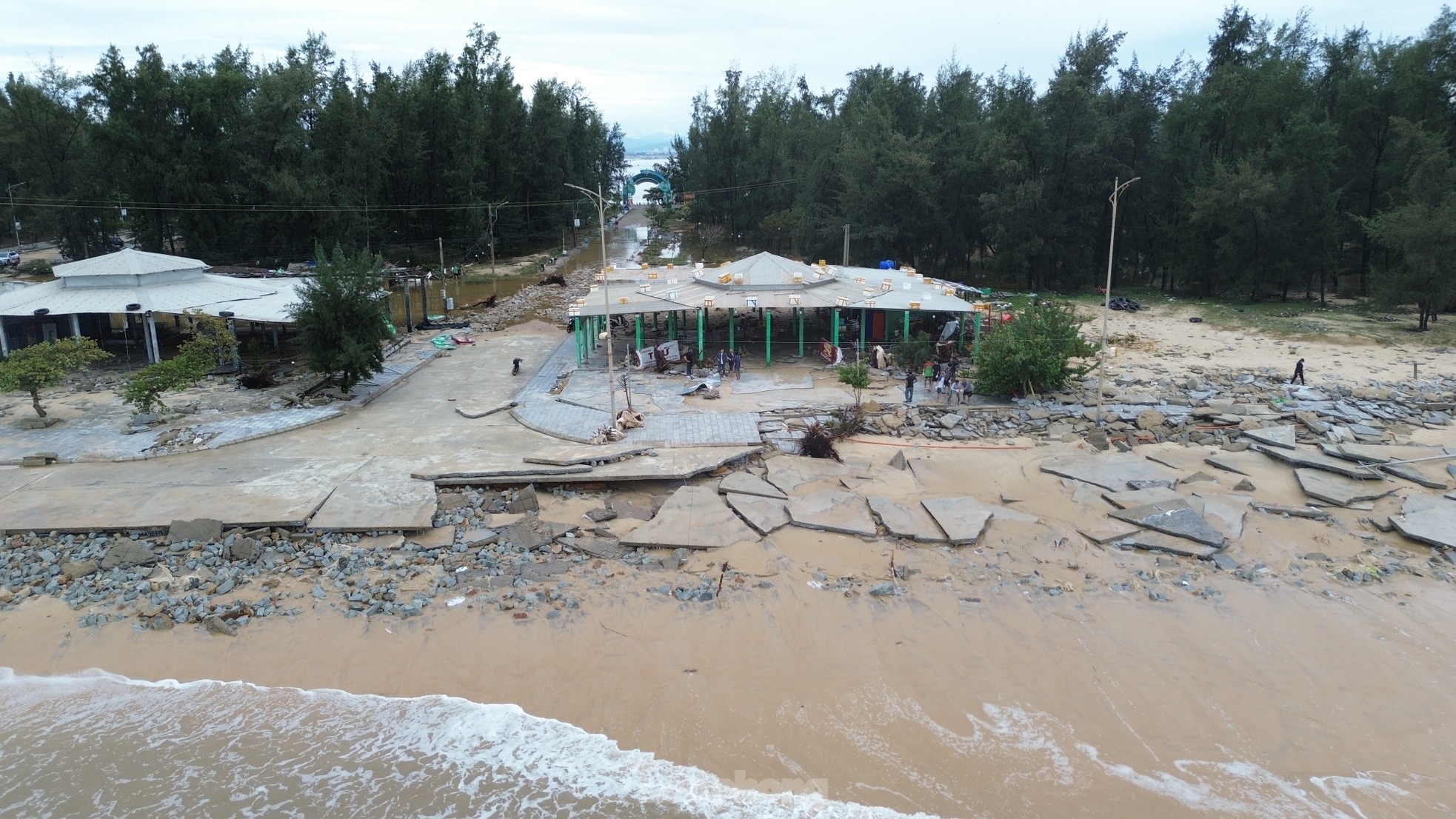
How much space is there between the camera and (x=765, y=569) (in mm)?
13062

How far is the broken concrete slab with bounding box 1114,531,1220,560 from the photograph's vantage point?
1352cm

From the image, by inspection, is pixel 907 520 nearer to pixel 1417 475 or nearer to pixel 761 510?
pixel 761 510

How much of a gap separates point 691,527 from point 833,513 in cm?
252

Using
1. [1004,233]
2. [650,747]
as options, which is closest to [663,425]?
[650,747]

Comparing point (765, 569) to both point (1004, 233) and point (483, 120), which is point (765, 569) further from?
point (483, 120)

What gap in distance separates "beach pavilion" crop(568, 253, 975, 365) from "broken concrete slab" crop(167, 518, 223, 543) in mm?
12210

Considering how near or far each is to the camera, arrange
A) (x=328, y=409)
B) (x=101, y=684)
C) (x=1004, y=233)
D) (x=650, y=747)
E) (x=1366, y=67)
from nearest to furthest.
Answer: (x=650, y=747) → (x=101, y=684) → (x=328, y=409) → (x=1366, y=67) → (x=1004, y=233)

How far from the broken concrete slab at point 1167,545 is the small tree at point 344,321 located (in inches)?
698

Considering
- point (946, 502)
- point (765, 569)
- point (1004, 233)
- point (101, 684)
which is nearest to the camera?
point (101, 684)

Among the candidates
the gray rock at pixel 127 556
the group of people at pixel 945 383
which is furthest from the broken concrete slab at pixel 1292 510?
the gray rock at pixel 127 556

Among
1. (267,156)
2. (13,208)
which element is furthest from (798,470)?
(13,208)

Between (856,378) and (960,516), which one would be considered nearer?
(960,516)

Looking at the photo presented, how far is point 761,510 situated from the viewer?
14.7 m

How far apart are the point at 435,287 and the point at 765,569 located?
3684cm
